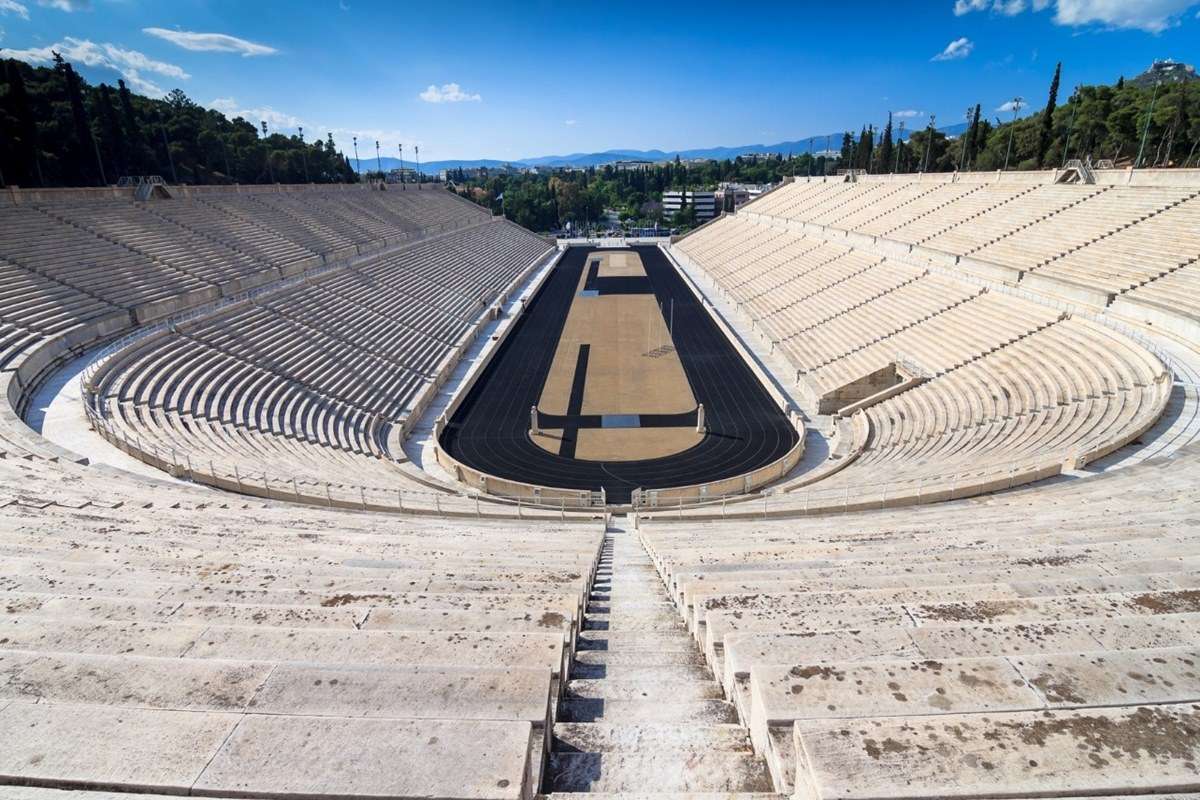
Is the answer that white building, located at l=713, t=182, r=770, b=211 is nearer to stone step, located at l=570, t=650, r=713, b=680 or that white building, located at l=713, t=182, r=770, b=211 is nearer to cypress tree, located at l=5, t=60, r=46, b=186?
cypress tree, located at l=5, t=60, r=46, b=186

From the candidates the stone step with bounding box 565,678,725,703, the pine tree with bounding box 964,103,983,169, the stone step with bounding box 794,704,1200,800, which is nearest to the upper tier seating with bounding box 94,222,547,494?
the stone step with bounding box 565,678,725,703

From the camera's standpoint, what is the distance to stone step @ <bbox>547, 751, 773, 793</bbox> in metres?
3.54

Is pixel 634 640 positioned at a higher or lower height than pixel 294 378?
higher

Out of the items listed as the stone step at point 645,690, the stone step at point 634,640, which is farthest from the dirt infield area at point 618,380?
the stone step at point 645,690

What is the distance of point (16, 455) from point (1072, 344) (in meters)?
27.4

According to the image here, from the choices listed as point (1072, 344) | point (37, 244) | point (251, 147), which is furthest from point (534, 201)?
point (1072, 344)

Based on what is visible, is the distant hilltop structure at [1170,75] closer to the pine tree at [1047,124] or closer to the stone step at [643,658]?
the pine tree at [1047,124]

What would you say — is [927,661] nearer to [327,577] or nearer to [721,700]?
[721,700]

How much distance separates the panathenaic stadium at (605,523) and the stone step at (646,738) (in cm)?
3

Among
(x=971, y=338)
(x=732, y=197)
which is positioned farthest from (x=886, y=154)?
(x=971, y=338)

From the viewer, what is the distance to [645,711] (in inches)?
181

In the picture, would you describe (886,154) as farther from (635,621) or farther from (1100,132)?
(635,621)

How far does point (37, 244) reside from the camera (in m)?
23.7

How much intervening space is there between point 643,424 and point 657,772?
2013 centimetres
